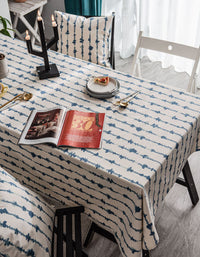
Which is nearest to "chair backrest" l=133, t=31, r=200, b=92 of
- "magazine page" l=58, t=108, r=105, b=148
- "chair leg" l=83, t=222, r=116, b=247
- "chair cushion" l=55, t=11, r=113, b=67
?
"chair cushion" l=55, t=11, r=113, b=67

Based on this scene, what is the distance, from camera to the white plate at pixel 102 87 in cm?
172

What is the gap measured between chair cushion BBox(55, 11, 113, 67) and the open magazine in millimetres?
882

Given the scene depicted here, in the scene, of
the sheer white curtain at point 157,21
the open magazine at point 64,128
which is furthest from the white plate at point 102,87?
the sheer white curtain at point 157,21

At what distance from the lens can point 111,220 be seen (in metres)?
1.44

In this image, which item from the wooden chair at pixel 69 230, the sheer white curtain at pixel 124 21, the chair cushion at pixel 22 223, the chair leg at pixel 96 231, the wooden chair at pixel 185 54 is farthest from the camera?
the sheer white curtain at pixel 124 21

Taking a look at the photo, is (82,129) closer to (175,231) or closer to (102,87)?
(102,87)

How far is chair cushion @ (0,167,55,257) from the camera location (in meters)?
1.13

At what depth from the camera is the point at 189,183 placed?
200 cm

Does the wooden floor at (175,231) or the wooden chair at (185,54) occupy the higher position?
the wooden chair at (185,54)

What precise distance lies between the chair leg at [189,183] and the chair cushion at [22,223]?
935 mm

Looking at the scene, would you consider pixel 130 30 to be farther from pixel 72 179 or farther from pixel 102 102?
pixel 72 179

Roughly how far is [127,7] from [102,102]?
1.97m

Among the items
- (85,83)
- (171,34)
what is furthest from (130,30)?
(85,83)

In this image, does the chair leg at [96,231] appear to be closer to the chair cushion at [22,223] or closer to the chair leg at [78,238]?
the chair leg at [78,238]
